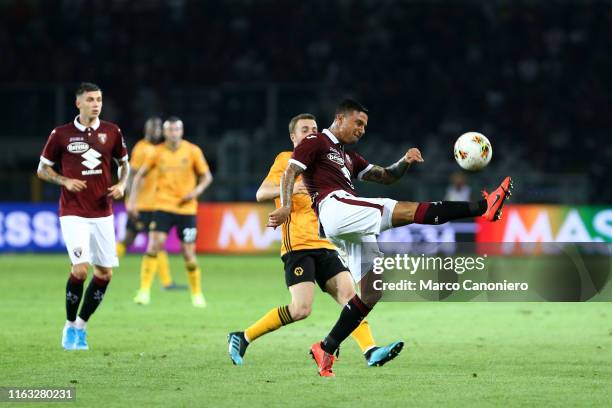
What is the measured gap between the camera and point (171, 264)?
790 inches

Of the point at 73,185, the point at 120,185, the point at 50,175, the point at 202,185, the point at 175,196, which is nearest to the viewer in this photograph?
the point at 73,185

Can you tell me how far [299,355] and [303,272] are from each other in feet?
3.34

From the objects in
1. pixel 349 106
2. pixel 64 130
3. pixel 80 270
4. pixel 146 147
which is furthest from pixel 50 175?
pixel 146 147

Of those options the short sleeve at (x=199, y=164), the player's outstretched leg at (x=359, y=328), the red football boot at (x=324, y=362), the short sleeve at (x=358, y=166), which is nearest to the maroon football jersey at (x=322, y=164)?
the short sleeve at (x=358, y=166)

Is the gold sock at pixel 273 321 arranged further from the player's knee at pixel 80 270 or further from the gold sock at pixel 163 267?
the gold sock at pixel 163 267

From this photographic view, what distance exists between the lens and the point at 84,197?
31.3 feet

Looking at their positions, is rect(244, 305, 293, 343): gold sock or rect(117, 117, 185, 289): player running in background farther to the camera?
rect(117, 117, 185, 289): player running in background

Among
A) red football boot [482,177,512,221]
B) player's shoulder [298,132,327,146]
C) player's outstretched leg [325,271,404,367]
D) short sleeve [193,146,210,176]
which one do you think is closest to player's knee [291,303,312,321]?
player's outstretched leg [325,271,404,367]

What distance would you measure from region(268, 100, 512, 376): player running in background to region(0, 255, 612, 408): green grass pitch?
0.44 meters

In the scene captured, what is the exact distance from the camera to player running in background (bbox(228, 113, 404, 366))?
8359 mm

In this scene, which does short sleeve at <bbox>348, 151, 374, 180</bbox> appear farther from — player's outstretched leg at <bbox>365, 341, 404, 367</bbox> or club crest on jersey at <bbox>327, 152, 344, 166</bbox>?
player's outstretched leg at <bbox>365, 341, 404, 367</bbox>

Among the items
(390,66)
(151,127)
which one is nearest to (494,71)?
(390,66)

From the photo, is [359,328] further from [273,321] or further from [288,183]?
[288,183]

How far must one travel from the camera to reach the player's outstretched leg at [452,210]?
7.25m
